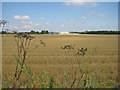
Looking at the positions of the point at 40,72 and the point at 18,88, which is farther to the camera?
the point at 40,72

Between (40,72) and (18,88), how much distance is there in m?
0.96

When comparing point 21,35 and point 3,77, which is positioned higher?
point 21,35

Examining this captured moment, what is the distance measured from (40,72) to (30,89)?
3.29 feet

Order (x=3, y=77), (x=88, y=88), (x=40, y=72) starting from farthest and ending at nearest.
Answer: (x=40, y=72) < (x=3, y=77) < (x=88, y=88)

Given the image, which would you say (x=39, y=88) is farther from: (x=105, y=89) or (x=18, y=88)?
(x=105, y=89)

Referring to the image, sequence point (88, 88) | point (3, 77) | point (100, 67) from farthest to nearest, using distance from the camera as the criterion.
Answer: point (100, 67) → point (3, 77) → point (88, 88)

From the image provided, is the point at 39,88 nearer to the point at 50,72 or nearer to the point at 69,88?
the point at 69,88

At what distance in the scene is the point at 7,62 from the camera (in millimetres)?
3719

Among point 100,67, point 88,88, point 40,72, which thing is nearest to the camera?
point 88,88

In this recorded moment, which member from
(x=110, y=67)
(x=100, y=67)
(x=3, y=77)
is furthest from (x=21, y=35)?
(x=110, y=67)

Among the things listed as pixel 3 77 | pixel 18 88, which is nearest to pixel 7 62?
pixel 3 77

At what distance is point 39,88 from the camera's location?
6.38ft

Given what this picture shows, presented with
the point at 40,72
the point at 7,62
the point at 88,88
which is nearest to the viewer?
the point at 88,88

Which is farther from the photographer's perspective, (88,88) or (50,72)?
(50,72)
